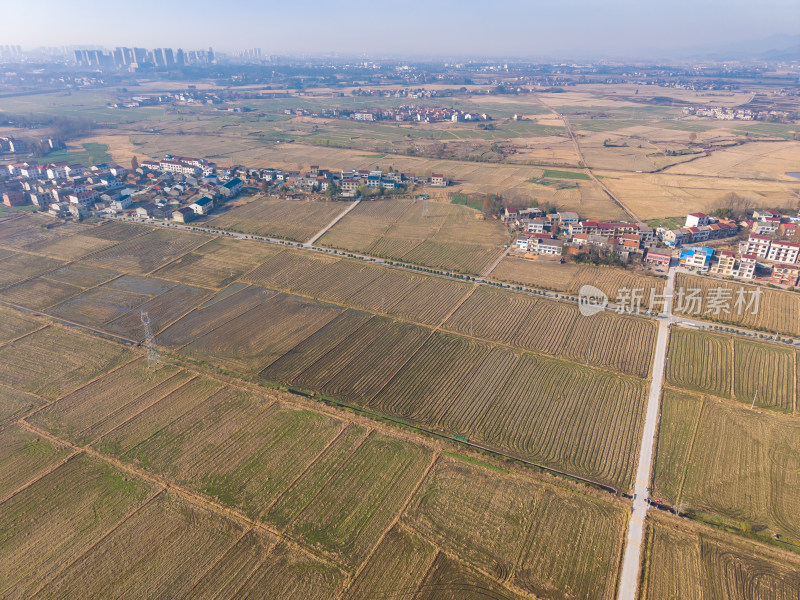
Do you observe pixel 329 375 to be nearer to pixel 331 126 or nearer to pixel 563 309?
pixel 563 309

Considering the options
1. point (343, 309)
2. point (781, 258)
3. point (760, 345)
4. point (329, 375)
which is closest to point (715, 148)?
point (781, 258)

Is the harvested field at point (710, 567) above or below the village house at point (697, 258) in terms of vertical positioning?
below

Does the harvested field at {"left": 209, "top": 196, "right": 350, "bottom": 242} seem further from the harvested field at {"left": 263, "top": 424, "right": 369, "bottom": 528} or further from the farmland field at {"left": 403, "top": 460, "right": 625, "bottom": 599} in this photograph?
the farmland field at {"left": 403, "top": 460, "right": 625, "bottom": 599}

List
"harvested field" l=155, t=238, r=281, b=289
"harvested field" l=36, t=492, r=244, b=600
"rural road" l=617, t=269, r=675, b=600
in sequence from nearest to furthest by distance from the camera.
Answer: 1. "harvested field" l=36, t=492, r=244, b=600
2. "rural road" l=617, t=269, r=675, b=600
3. "harvested field" l=155, t=238, r=281, b=289

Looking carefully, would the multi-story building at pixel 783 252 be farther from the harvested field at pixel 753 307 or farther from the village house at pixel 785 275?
the harvested field at pixel 753 307

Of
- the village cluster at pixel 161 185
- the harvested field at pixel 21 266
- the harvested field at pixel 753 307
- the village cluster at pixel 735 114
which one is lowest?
the harvested field at pixel 753 307

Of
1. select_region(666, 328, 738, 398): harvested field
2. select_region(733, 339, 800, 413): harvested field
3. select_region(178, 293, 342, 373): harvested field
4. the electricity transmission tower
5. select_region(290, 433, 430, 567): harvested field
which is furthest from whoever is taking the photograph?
select_region(178, 293, 342, 373): harvested field

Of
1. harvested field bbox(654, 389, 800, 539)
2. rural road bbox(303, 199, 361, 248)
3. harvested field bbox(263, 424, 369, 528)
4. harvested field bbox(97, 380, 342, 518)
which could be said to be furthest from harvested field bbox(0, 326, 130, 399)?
harvested field bbox(654, 389, 800, 539)

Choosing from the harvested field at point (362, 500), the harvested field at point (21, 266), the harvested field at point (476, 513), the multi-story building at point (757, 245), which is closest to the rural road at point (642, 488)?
the harvested field at point (476, 513)
